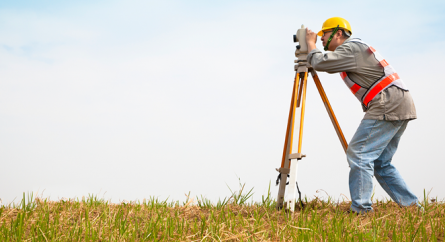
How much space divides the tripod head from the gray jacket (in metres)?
0.15

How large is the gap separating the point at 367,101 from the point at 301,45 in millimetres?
1128

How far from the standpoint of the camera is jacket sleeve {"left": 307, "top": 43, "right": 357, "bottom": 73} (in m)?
4.65

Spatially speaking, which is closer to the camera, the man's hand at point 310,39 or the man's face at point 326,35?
the man's hand at point 310,39

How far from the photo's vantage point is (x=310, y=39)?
4895 mm

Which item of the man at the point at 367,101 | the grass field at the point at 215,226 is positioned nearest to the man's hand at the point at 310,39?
the man at the point at 367,101

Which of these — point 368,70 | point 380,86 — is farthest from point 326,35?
point 380,86

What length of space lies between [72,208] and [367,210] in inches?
152

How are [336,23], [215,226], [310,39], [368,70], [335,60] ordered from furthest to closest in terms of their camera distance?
[336,23], [310,39], [368,70], [335,60], [215,226]

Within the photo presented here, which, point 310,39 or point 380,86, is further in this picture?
point 310,39

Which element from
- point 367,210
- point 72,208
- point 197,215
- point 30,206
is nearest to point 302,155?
point 367,210

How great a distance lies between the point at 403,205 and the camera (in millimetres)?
5234

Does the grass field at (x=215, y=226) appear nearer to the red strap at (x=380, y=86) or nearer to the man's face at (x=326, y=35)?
the red strap at (x=380, y=86)

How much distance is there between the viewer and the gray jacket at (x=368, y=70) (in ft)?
15.4

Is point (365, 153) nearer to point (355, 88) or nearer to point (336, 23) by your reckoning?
point (355, 88)
